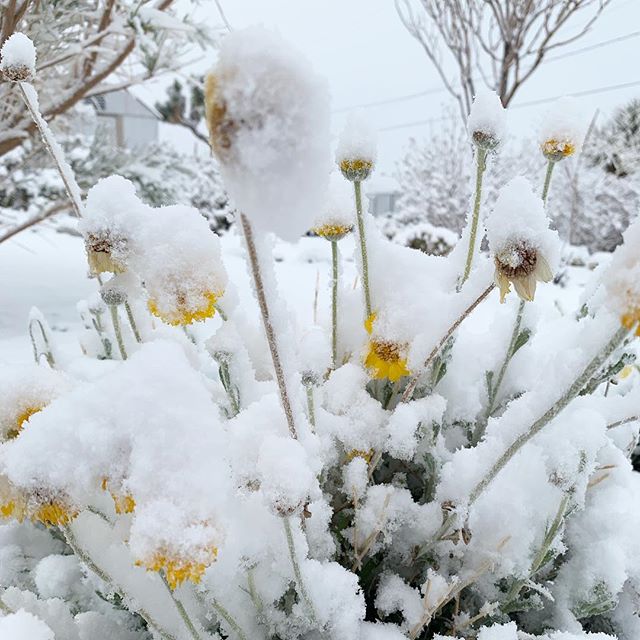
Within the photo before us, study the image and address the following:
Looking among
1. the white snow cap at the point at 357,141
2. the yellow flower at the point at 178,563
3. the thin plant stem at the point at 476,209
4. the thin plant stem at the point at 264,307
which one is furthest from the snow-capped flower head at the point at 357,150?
the yellow flower at the point at 178,563

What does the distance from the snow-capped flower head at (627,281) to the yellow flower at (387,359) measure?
262 mm

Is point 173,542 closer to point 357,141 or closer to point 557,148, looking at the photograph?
point 357,141

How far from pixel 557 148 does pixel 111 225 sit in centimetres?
45

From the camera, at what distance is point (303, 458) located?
0.37m

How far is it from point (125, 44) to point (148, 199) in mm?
779

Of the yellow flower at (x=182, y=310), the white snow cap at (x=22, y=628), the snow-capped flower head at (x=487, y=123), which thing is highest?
the snow-capped flower head at (x=487, y=123)

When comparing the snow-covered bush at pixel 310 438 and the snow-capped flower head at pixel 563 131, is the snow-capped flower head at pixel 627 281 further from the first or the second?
the snow-capped flower head at pixel 563 131

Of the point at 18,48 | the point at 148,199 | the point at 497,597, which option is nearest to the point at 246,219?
the point at 18,48

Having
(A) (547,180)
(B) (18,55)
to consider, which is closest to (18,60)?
(B) (18,55)

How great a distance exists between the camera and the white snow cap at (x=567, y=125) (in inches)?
23.5

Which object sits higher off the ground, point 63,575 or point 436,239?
point 63,575

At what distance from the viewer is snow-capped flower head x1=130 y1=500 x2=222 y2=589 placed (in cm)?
30

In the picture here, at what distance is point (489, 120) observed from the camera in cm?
53

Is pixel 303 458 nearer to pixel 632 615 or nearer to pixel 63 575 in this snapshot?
pixel 63 575
